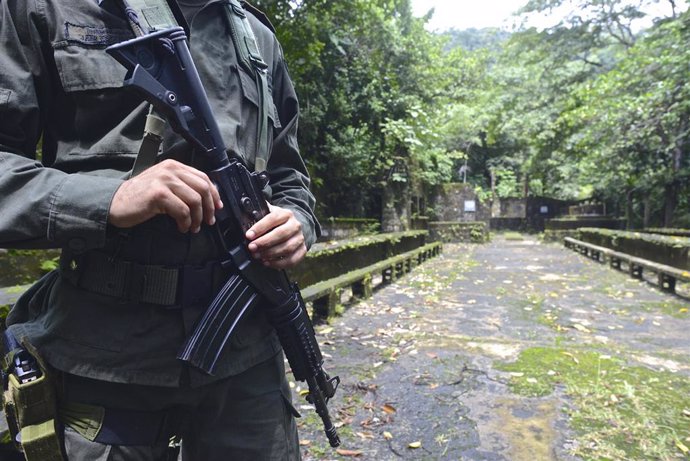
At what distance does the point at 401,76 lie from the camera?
45.3ft

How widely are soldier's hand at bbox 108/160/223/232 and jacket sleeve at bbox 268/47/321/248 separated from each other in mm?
493

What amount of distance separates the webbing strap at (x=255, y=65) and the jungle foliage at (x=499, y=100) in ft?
19.1

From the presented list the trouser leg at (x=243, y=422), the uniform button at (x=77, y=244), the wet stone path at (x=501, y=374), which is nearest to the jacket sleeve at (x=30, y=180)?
the uniform button at (x=77, y=244)

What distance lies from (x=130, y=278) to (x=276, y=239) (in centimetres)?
36

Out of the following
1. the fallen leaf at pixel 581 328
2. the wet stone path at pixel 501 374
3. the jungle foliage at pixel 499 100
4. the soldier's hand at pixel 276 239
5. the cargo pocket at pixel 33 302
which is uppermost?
the jungle foliage at pixel 499 100

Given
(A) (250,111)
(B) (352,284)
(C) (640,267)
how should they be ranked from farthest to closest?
(C) (640,267), (B) (352,284), (A) (250,111)

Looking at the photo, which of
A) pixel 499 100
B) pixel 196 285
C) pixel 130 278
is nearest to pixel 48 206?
pixel 130 278

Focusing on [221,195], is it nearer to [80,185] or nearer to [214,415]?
[80,185]

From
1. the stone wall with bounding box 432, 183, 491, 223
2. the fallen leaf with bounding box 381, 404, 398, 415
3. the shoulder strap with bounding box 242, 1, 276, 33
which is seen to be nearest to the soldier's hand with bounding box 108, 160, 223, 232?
the shoulder strap with bounding box 242, 1, 276, 33

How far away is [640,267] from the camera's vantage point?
8.67 m

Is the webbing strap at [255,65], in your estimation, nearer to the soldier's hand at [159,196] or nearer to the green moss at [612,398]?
the soldier's hand at [159,196]

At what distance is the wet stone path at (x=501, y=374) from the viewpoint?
270 cm

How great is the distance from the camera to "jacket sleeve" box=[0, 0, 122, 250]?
3.22 ft

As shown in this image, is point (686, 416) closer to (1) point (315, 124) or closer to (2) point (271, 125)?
(2) point (271, 125)
